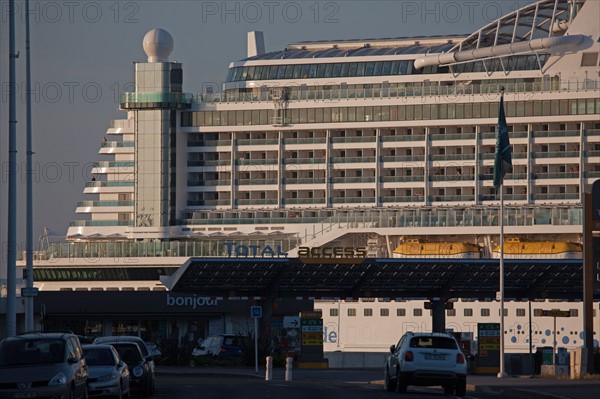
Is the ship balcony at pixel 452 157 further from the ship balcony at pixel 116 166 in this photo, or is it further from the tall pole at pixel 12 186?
the tall pole at pixel 12 186

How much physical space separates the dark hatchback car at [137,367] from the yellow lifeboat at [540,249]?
45276 millimetres

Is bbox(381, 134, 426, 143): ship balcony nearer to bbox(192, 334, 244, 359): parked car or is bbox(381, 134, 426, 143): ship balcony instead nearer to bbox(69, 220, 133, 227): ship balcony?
bbox(69, 220, 133, 227): ship balcony

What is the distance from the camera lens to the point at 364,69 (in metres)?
95.2

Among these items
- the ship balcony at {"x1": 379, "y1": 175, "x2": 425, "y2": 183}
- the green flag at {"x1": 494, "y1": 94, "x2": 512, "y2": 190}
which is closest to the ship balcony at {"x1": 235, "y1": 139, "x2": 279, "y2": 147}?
the ship balcony at {"x1": 379, "y1": 175, "x2": 425, "y2": 183}

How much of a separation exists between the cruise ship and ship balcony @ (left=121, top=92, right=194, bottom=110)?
9cm

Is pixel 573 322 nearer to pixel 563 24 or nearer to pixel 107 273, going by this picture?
pixel 563 24

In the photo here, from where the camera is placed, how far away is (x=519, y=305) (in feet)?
281

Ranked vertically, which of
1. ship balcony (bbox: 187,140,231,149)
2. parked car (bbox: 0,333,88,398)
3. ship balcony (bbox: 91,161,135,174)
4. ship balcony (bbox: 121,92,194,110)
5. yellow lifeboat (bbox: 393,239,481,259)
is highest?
ship balcony (bbox: 121,92,194,110)

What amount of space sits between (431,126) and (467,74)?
141 inches

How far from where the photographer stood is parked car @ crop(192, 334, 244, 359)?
234 ft

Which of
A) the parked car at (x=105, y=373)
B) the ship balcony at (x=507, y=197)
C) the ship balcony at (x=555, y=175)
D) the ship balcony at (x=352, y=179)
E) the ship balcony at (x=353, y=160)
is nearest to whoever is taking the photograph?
the parked car at (x=105, y=373)

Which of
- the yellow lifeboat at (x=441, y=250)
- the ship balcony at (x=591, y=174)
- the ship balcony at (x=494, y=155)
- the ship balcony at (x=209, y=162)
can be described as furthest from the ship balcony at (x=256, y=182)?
the ship balcony at (x=591, y=174)

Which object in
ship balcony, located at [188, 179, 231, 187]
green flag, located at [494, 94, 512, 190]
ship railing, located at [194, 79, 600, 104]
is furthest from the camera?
ship balcony, located at [188, 179, 231, 187]

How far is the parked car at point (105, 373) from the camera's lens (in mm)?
36469
